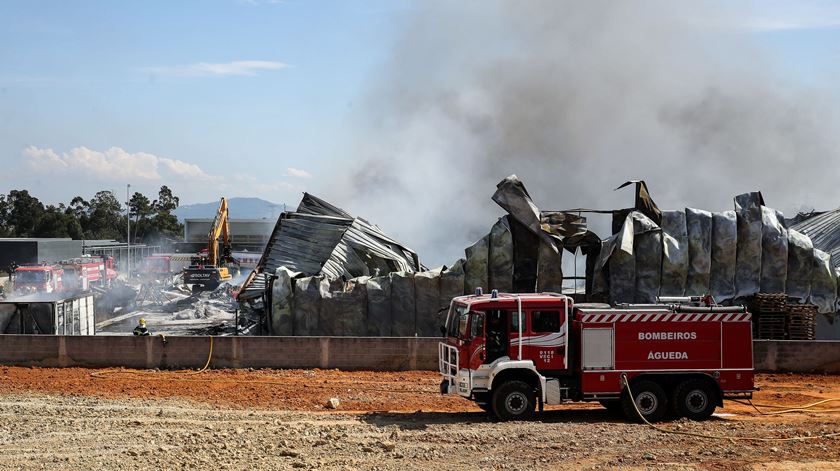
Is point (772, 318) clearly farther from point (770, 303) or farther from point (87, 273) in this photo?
point (87, 273)

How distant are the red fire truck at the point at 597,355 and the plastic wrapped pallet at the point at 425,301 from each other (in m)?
10.8

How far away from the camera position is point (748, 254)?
26.3 meters

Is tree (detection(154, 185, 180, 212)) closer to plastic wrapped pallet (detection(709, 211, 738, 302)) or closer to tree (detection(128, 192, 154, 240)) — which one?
tree (detection(128, 192, 154, 240))

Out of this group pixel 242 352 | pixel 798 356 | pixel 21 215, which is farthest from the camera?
pixel 21 215

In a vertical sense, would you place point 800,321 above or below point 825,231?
below

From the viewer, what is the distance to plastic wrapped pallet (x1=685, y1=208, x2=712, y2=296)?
85.8 ft

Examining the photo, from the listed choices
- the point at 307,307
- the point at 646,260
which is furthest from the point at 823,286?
the point at 307,307

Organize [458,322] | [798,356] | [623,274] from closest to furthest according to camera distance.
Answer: [458,322] < [798,356] < [623,274]

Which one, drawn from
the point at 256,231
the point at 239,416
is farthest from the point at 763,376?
the point at 256,231

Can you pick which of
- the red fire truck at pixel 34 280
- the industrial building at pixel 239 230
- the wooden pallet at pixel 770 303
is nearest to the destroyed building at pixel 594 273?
the wooden pallet at pixel 770 303

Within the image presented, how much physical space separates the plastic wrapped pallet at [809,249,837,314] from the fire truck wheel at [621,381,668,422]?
13.5 m

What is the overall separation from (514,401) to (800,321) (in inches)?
522

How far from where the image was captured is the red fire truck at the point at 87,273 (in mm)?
46781

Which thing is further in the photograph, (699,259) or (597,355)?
(699,259)
